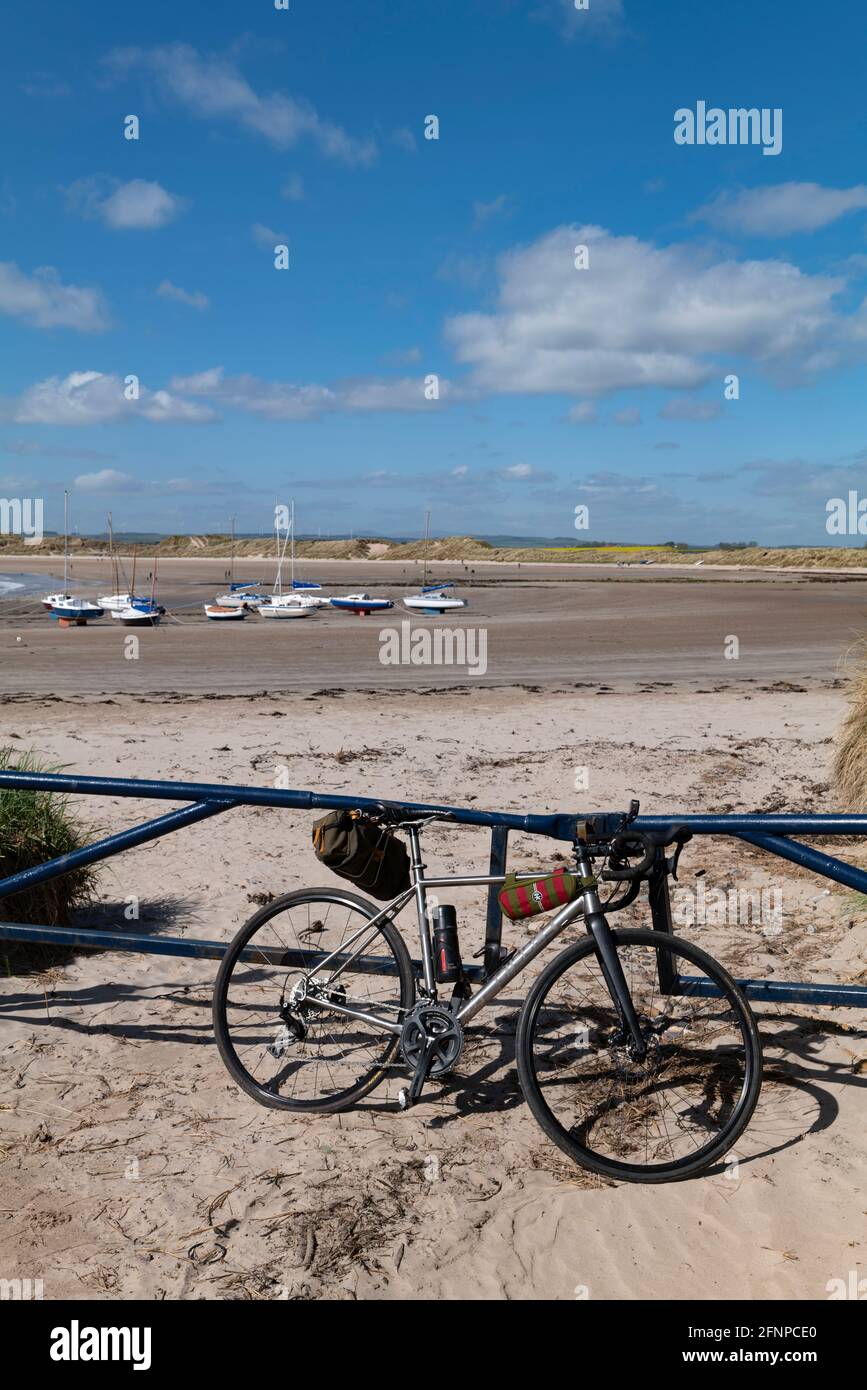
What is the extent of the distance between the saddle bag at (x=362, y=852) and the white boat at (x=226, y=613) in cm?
3460

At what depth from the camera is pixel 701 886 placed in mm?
7039

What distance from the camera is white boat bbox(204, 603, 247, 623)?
38.3 meters

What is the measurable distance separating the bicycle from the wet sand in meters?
10.3

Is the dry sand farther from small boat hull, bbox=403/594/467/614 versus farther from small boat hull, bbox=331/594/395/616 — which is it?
small boat hull, bbox=403/594/467/614

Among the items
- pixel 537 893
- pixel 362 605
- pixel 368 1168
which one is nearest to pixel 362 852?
pixel 537 893

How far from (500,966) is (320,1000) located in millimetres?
723

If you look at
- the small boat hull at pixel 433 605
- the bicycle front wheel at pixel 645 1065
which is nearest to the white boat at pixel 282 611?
the small boat hull at pixel 433 605

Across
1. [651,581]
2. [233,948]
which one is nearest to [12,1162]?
[233,948]

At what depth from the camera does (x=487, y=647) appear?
25.9m

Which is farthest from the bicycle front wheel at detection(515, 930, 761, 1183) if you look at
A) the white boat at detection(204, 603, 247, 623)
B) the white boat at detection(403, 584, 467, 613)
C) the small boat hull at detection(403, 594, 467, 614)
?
the small boat hull at detection(403, 594, 467, 614)

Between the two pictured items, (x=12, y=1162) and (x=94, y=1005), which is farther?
(x=94, y=1005)

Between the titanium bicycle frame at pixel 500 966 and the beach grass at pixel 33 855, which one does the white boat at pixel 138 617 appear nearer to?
the beach grass at pixel 33 855
